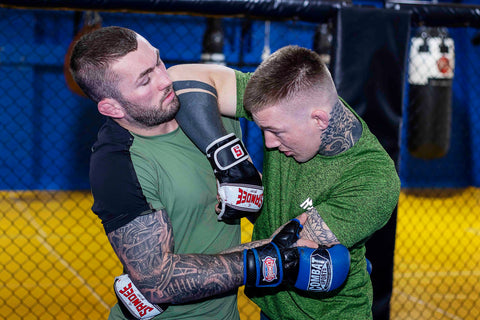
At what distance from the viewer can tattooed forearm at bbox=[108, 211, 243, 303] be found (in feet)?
4.12

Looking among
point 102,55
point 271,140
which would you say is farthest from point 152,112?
point 271,140

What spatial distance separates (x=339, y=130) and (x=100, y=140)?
69 centimetres

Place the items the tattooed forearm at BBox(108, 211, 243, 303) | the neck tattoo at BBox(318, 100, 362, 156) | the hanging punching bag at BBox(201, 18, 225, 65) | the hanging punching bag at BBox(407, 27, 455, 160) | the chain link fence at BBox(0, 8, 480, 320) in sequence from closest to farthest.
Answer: the tattooed forearm at BBox(108, 211, 243, 303) → the neck tattoo at BBox(318, 100, 362, 156) → the chain link fence at BBox(0, 8, 480, 320) → the hanging punching bag at BBox(201, 18, 225, 65) → the hanging punching bag at BBox(407, 27, 455, 160)

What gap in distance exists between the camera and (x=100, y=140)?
1.36 metres

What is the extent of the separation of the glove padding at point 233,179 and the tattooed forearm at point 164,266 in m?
0.13

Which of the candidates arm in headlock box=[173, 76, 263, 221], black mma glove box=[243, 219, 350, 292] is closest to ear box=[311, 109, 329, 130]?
arm in headlock box=[173, 76, 263, 221]

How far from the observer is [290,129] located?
1335 mm

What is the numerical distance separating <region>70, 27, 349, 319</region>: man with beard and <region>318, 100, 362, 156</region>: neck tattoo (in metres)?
0.23

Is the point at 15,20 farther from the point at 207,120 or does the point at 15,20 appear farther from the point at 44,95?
the point at 207,120

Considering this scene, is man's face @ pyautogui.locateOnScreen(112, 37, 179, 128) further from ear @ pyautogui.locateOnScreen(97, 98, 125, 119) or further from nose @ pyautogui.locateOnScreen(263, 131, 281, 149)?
nose @ pyautogui.locateOnScreen(263, 131, 281, 149)

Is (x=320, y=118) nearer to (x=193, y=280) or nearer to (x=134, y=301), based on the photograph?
(x=193, y=280)

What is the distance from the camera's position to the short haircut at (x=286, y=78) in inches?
51.6

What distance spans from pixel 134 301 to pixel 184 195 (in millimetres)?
325

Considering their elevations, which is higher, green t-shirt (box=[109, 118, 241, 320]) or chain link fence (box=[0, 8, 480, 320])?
green t-shirt (box=[109, 118, 241, 320])
